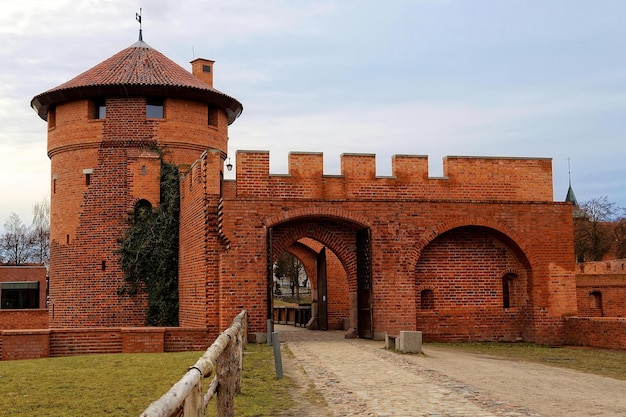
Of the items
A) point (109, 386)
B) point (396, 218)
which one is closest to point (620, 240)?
point (396, 218)

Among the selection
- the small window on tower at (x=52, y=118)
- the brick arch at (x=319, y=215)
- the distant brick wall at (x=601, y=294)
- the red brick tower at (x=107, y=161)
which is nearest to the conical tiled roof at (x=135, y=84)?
the red brick tower at (x=107, y=161)

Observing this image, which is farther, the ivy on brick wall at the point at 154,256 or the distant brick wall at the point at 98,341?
the ivy on brick wall at the point at 154,256

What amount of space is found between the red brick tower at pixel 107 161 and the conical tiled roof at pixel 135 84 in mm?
34

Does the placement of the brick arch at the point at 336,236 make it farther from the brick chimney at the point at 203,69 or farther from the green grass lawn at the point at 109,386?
the brick chimney at the point at 203,69

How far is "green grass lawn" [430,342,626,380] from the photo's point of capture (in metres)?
13.5

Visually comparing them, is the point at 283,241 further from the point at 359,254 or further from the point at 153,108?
the point at 153,108

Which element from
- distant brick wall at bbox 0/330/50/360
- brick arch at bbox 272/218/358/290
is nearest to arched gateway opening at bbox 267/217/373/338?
brick arch at bbox 272/218/358/290

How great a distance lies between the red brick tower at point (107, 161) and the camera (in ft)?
74.8

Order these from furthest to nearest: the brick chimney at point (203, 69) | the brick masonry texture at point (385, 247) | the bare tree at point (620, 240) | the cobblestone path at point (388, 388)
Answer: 1. the bare tree at point (620, 240)
2. the brick chimney at point (203, 69)
3. the brick masonry texture at point (385, 247)
4. the cobblestone path at point (388, 388)

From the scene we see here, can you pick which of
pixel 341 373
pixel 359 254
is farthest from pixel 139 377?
pixel 359 254

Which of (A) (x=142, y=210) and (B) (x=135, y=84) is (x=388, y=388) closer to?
(A) (x=142, y=210)

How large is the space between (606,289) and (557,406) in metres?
26.4

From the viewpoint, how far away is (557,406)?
341 inches

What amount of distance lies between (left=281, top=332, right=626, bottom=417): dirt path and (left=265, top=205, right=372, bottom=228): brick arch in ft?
14.2
